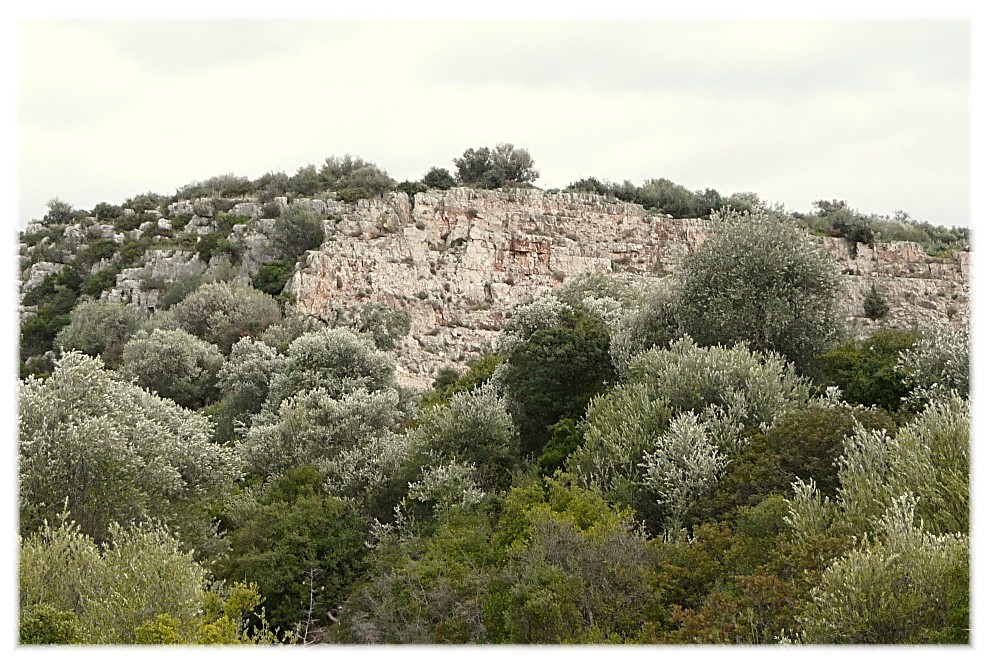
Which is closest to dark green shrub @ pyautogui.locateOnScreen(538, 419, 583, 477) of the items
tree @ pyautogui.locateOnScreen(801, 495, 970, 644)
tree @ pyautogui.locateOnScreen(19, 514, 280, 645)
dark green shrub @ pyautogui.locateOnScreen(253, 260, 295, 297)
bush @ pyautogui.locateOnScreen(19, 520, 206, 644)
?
tree @ pyautogui.locateOnScreen(19, 514, 280, 645)

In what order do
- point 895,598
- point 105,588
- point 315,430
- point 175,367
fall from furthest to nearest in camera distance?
point 175,367 < point 315,430 < point 105,588 < point 895,598

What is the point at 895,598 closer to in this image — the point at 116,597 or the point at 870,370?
the point at 870,370

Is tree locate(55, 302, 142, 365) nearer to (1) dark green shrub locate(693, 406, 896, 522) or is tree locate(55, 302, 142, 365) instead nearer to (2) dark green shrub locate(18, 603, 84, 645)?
(2) dark green shrub locate(18, 603, 84, 645)

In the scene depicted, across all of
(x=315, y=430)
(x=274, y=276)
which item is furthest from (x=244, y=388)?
(x=274, y=276)

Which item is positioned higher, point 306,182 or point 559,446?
point 306,182

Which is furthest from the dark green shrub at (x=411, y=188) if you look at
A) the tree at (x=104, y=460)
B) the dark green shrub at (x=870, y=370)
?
the dark green shrub at (x=870, y=370)

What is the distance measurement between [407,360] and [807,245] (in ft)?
64.7

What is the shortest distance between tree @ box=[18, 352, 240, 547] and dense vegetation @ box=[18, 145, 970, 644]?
6 centimetres

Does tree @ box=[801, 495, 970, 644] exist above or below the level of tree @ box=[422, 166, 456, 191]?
below

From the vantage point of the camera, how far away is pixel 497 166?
53.2 m

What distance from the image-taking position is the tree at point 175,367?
36.6m

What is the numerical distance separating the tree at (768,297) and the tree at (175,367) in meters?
20.8

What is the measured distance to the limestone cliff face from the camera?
42.3m

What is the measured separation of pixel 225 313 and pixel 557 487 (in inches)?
1076
